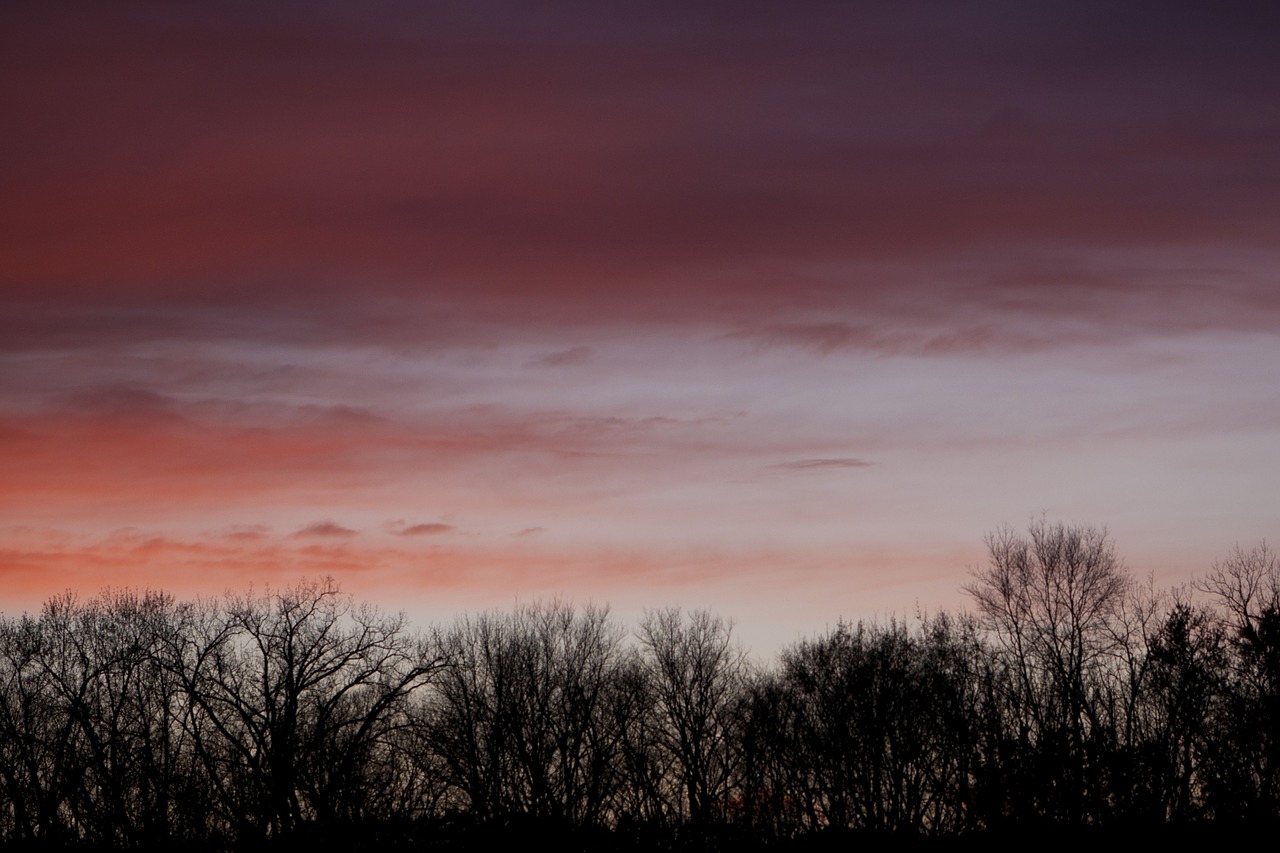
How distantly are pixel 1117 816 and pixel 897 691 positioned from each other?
17445 mm

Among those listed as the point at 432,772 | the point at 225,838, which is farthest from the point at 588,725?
the point at 225,838

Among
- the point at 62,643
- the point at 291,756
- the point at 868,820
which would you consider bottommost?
the point at 868,820

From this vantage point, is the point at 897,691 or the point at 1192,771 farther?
the point at 897,691

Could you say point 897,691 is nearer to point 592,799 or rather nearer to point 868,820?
point 868,820

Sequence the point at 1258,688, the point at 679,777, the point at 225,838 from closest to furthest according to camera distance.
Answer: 1. the point at 225,838
2. the point at 1258,688
3. the point at 679,777

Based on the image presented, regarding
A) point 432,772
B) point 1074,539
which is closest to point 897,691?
point 1074,539

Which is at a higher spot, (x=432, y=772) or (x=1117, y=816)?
(x=432, y=772)

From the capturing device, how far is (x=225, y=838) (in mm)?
63875

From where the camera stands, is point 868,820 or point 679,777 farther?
point 679,777

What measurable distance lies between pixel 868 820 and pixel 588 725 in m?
19.1

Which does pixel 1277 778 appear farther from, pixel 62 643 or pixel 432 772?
pixel 62 643

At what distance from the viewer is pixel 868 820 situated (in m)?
84.5

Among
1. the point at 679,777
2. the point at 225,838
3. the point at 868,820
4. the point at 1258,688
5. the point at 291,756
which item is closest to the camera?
the point at 291,756

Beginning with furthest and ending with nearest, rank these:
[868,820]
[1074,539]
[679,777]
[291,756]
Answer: [679,777] < [868,820] < [1074,539] < [291,756]
